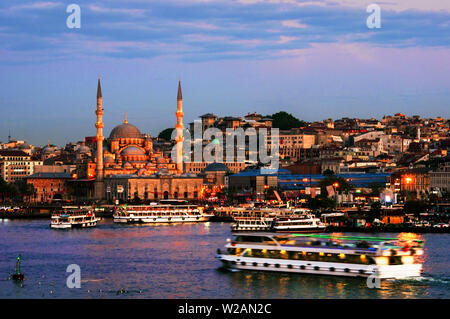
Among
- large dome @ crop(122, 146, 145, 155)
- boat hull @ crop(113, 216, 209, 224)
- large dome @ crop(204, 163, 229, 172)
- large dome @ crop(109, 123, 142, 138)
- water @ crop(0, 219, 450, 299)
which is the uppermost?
large dome @ crop(109, 123, 142, 138)

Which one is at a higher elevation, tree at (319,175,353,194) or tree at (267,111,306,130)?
tree at (267,111,306,130)

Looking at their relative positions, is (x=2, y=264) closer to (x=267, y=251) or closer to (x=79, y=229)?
(x=267, y=251)

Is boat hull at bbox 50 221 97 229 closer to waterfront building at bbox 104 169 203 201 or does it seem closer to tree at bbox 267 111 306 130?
waterfront building at bbox 104 169 203 201

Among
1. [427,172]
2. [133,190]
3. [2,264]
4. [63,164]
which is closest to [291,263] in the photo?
[2,264]

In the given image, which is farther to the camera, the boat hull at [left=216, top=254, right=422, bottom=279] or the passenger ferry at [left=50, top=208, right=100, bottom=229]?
the passenger ferry at [left=50, top=208, right=100, bottom=229]

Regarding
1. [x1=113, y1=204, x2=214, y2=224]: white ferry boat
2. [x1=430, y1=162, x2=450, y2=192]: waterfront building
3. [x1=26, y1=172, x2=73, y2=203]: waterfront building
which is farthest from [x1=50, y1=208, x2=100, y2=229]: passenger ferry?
[x1=26, y1=172, x2=73, y2=203]: waterfront building

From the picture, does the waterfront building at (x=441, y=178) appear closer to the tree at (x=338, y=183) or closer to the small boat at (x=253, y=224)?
the tree at (x=338, y=183)

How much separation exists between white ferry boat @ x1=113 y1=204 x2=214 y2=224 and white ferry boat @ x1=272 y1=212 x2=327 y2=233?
28.6 feet

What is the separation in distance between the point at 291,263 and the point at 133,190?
45.9 meters

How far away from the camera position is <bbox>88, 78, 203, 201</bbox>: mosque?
69688 millimetres

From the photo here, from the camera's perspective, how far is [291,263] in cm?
2489

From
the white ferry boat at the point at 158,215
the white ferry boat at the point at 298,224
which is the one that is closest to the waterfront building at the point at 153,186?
the white ferry boat at the point at 158,215

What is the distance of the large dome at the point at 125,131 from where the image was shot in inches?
3142

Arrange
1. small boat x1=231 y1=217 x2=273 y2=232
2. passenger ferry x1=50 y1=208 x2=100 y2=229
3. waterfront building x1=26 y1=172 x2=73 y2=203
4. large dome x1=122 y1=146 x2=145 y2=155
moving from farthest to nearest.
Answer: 1. large dome x1=122 y1=146 x2=145 y2=155
2. waterfront building x1=26 y1=172 x2=73 y2=203
3. passenger ferry x1=50 y1=208 x2=100 y2=229
4. small boat x1=231 y1=217 x2=273 y2=232
